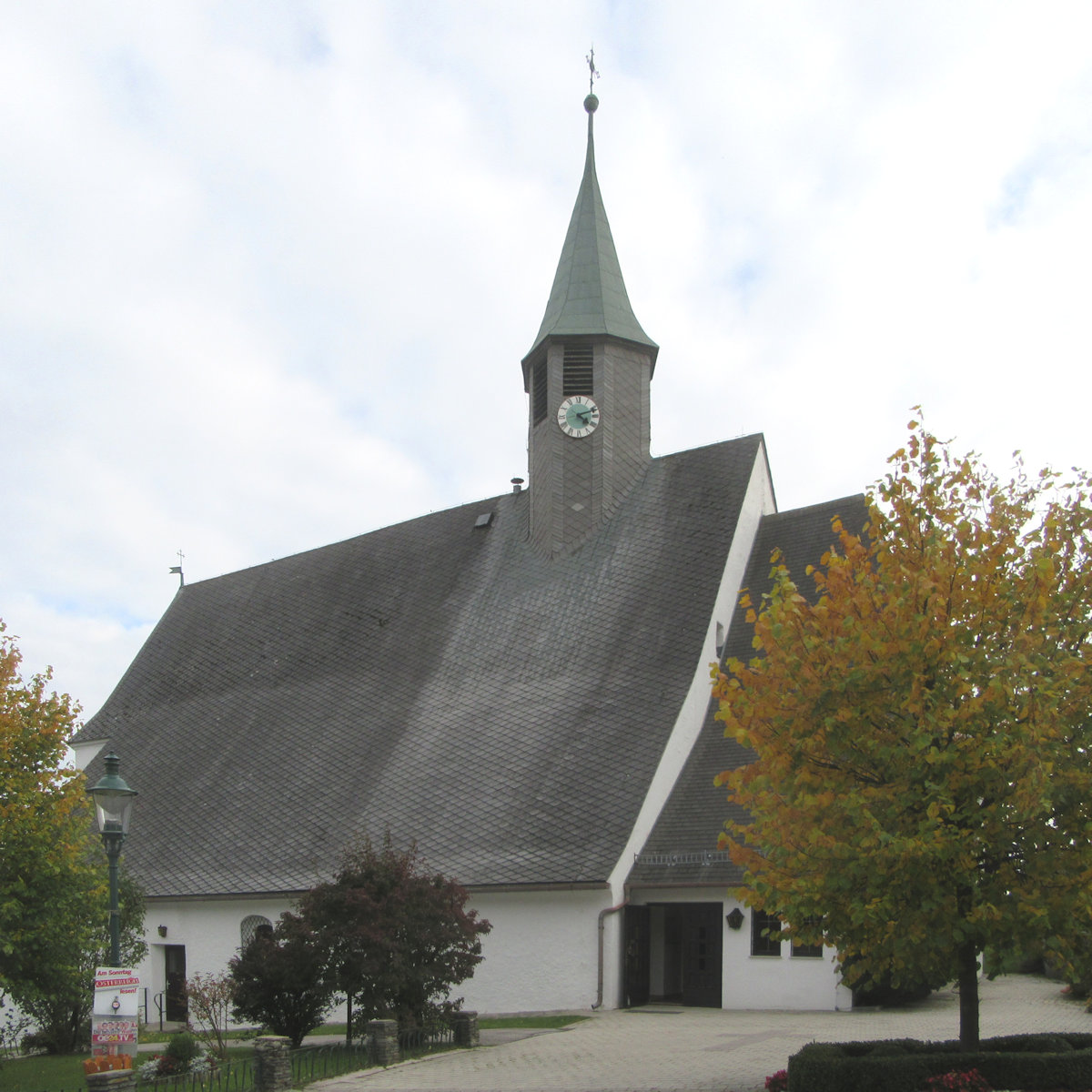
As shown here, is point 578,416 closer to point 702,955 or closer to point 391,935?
point 702,955

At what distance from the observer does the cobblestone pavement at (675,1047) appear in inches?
518

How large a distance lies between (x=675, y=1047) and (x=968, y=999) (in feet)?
15.1

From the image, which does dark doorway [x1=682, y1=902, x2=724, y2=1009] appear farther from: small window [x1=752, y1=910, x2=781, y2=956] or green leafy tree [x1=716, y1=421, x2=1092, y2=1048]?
green leafy tree [x1=716, y1=421, x2=1092, y2=1048]

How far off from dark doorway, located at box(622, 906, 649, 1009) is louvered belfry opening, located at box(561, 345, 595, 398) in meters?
12.3

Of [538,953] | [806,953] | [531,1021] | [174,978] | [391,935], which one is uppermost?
[391,935]

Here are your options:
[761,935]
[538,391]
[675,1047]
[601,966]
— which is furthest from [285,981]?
[538,391]

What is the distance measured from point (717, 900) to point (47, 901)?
1036 cm

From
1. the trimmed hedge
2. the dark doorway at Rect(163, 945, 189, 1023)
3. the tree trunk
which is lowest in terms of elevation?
the dark doorway at Rect(163, 945, 189, 1023)

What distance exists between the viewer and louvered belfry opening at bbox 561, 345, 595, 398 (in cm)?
2798

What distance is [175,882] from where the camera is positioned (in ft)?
81.8

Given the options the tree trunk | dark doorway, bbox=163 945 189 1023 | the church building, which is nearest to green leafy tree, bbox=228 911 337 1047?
the church building

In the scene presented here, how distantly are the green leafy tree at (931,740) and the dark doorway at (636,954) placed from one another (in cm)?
827

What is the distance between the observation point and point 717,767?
21.5m

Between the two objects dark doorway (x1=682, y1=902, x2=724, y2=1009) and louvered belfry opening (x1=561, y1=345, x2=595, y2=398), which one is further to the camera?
louvered belfry opening (x1=561, y1=345, x2=595, y2=398)
